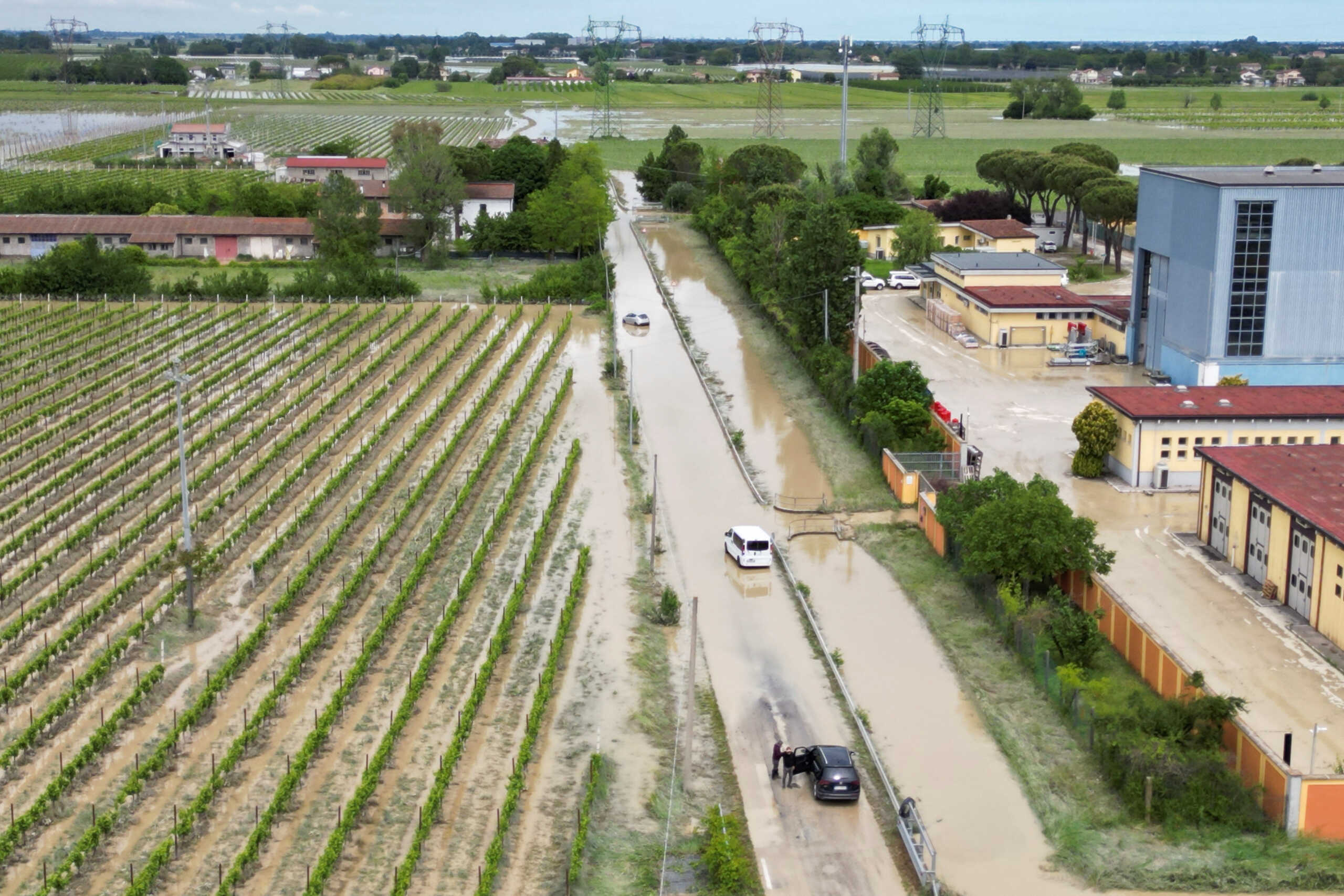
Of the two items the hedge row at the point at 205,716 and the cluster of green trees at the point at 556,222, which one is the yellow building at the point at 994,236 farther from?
the hedge row at the point at 205,716


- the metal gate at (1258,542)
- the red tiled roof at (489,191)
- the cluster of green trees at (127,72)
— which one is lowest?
the metal gate at (1258,542)

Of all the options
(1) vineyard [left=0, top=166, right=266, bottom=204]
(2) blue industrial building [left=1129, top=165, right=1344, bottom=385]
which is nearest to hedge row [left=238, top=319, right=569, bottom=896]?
(2) blue industrial building [left=1129, top=165, right=1344, bottom=385]

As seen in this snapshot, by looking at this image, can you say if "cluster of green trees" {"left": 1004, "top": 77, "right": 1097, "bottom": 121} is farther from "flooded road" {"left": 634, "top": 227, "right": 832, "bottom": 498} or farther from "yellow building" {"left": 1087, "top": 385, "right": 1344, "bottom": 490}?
"yellow building" {"left": 1087, "top": 385, "right": 1344, "bottom": 490}

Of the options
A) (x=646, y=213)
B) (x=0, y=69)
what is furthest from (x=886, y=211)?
(x=0, y=69)

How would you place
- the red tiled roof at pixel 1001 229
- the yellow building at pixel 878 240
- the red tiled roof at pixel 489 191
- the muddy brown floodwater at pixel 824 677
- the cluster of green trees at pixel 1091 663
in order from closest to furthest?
the muddy brown floodwater at pixel 824 677, the cluster of green trees at pixel 1091 663, the red tiled roof at pixel 1001 229, the yellow building at pixel 878 240, the red tiled roof at pixel 489 191

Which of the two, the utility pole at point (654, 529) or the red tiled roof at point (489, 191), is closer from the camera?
the utility pole at point (654, 529)

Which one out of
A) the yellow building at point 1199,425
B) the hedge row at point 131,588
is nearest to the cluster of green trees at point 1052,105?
the hedge row at point 131,588

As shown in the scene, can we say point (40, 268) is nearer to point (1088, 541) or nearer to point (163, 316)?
point (163, 316)
